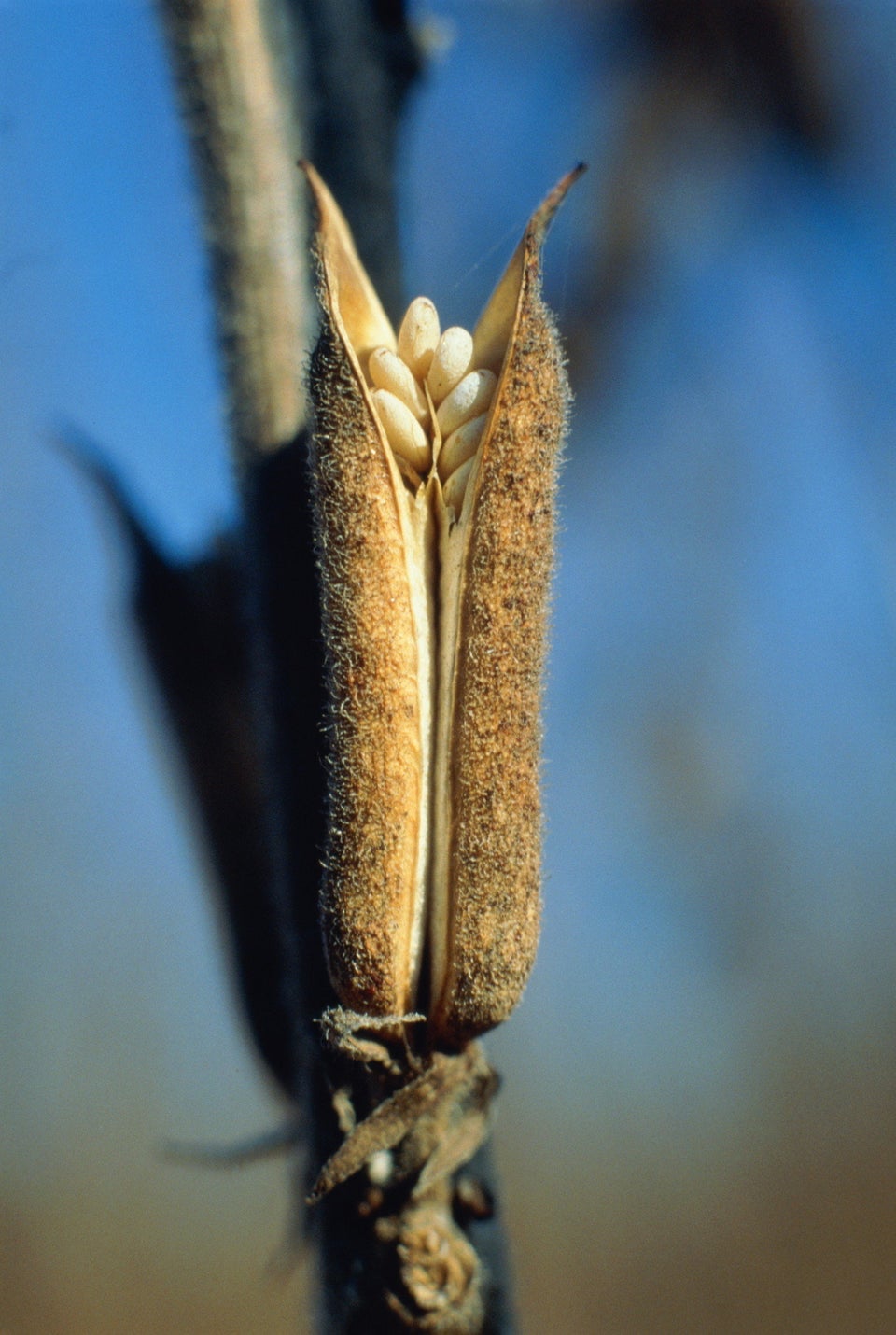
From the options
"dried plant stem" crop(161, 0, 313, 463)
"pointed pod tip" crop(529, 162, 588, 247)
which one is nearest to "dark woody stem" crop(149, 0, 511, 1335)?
"dried plant stem" crop(161, 0, 313, 463)

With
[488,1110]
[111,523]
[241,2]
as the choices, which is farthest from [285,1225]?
[241,2]

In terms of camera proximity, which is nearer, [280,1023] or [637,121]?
[280,1023]

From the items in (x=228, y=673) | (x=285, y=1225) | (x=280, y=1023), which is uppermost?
(x=228, y=673)

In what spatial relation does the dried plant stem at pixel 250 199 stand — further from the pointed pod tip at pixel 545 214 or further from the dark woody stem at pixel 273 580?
the pointed pod tip at pixel 545 214

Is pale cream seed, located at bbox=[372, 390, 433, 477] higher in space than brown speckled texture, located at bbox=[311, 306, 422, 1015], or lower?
higher

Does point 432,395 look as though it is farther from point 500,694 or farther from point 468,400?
point 500,694

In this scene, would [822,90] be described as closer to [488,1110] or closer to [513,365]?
[513,365]

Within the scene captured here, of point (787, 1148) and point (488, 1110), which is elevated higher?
point (488, 1110)

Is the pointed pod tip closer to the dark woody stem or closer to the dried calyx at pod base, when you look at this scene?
the dried calyx at pod base
